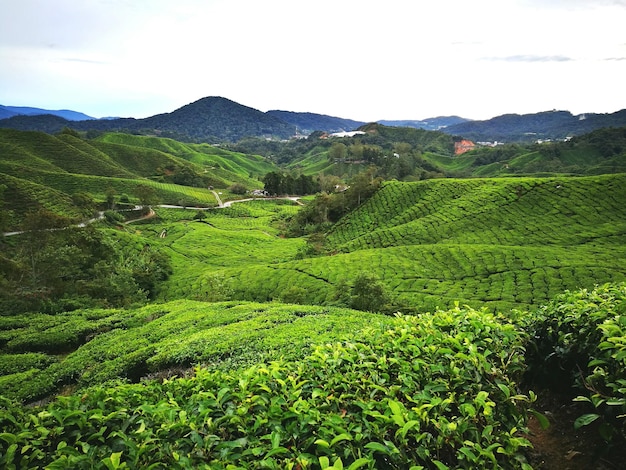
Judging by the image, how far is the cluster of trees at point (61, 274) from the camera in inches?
1148

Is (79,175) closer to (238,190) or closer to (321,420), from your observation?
(238,190)

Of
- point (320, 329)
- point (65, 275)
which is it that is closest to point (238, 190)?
point (65, 275)

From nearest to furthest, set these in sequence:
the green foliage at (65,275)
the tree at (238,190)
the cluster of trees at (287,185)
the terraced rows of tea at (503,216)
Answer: the green foliage at (65,275) → the terraced rows of tea at (503,216) → the cluster of trees at (287,185) → the tree at (238,190)

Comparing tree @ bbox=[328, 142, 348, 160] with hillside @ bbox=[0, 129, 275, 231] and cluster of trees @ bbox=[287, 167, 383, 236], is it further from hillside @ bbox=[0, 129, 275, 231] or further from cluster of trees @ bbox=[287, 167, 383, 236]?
cluster of trees @ bbox=[287, 167, 383, 236]

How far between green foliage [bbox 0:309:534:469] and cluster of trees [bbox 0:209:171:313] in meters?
30.2

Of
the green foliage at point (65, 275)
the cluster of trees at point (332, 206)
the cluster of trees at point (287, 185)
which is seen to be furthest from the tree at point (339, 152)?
the green foliage at point (65, 275)

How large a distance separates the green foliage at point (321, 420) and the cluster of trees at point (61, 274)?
30246 millimetres

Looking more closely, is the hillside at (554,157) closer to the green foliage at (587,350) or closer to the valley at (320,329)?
the valley at (320,329)

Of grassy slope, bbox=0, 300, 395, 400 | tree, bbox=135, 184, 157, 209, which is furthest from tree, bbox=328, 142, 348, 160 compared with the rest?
grassy slope, bbox=0, 300, 395, 400

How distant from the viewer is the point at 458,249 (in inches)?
1665

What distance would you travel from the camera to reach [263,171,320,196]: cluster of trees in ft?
403

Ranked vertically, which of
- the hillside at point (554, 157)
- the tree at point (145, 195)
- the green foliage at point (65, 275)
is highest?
the hillside at point (554, 157)

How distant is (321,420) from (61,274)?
41840mm

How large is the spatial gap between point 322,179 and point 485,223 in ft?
272
